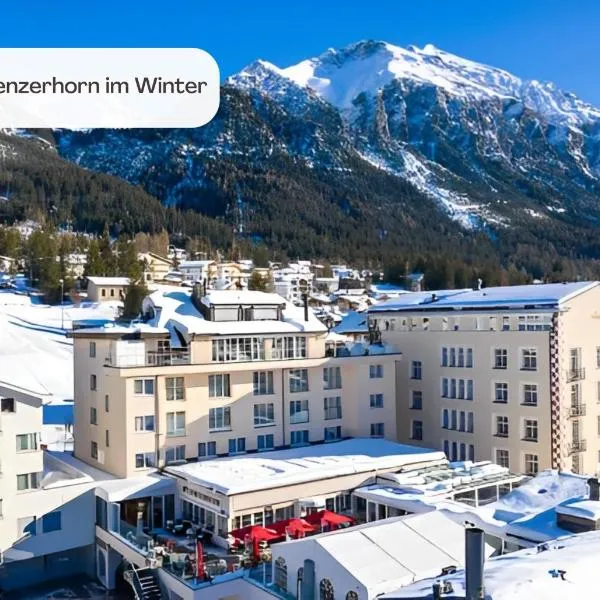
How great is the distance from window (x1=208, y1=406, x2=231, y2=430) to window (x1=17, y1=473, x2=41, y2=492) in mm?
7990

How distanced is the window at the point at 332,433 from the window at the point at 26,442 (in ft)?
47.5

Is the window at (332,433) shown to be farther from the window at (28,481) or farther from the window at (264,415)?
the window at (28,481)

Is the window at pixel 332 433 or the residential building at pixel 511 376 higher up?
the residential building at pixel 511 376

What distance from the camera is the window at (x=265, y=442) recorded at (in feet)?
111

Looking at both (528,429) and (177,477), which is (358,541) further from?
(528,429)

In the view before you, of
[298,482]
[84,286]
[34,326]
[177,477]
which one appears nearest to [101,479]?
[177,477]

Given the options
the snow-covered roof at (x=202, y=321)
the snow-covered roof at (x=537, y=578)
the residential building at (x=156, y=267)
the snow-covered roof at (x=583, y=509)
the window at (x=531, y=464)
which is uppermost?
the residential building at (x=156, y=267)

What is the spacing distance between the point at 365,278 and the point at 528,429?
126 metres

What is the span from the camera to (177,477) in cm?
2912

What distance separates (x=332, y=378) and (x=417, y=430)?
21.8 ft

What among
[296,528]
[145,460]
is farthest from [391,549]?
[145,460]


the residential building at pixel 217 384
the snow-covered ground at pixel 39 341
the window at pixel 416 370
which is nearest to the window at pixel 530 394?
the window at pixel 416 370

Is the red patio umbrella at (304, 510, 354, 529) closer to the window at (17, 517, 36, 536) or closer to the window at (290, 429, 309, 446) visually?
the window at (290, 429, 309, 446)

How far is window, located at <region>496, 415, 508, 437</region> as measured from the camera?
35.4m
